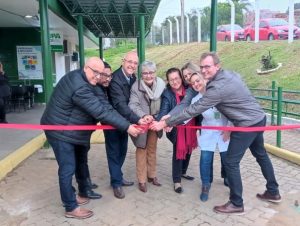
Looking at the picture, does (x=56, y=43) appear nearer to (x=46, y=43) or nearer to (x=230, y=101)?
(x=46, y=43)

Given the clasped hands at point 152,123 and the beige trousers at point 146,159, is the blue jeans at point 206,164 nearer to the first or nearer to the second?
the clasped hands at point 152,123

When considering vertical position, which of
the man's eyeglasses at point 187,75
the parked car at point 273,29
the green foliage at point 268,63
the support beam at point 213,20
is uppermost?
the parked car at point 273,29

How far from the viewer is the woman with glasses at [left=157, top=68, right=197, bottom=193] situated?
4558 millimetres

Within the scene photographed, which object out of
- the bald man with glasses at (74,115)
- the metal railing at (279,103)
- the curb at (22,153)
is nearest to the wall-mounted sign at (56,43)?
the curb at (22,153)

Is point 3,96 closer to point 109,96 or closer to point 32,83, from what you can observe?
point 32,83

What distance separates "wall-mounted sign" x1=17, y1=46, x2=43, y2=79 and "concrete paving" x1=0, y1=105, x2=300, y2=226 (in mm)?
7040

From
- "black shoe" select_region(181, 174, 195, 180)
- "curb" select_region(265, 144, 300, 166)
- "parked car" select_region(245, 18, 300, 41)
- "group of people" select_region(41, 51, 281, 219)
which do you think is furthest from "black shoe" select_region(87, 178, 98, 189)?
"parked car" select_region(245, 18, 300, 41)

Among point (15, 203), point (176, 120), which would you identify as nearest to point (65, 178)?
point (15, 203)

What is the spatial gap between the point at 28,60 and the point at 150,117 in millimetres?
9035

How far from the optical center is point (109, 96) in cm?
453

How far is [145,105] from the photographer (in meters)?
4.58

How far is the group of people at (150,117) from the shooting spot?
12.7 feet

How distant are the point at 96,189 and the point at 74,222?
→ 0.95 metres

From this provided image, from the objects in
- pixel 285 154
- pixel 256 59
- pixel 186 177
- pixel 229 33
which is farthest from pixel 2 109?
pixel 229 33
